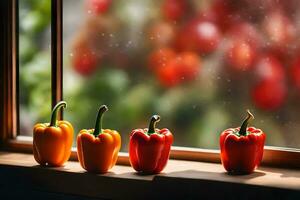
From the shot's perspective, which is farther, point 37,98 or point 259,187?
point 37,98

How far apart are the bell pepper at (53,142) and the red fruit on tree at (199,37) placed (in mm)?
497

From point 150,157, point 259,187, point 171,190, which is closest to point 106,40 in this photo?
point 150,157

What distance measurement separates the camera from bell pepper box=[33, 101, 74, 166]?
77.5 inches

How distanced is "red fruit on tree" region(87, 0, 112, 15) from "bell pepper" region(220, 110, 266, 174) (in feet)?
2.22

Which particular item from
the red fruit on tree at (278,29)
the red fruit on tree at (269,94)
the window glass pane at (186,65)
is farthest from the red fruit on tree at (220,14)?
the red fruit on tree at (269,94)

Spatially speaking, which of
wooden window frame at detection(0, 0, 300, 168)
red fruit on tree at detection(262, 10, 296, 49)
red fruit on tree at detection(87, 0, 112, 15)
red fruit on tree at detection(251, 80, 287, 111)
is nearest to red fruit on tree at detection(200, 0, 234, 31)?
red fruit on tree at detection(262, 10, 296, 49)

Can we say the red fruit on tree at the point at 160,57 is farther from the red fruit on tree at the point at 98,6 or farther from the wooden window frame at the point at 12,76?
the wooden window frame at the point at 12,76

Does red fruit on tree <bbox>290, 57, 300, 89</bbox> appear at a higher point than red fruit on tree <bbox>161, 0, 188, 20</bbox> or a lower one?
lower

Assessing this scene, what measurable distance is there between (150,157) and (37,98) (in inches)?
25.3

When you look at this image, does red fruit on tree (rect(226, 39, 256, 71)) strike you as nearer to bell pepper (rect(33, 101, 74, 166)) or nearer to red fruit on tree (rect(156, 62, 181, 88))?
red fruit on tree (rect(156, 62, 181, 88))

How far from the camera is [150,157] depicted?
6.02 feet

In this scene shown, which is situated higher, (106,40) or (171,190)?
(106,40)

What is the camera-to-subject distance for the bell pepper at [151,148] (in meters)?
1.83

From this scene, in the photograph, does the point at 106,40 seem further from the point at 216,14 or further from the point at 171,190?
the point at 171,190
